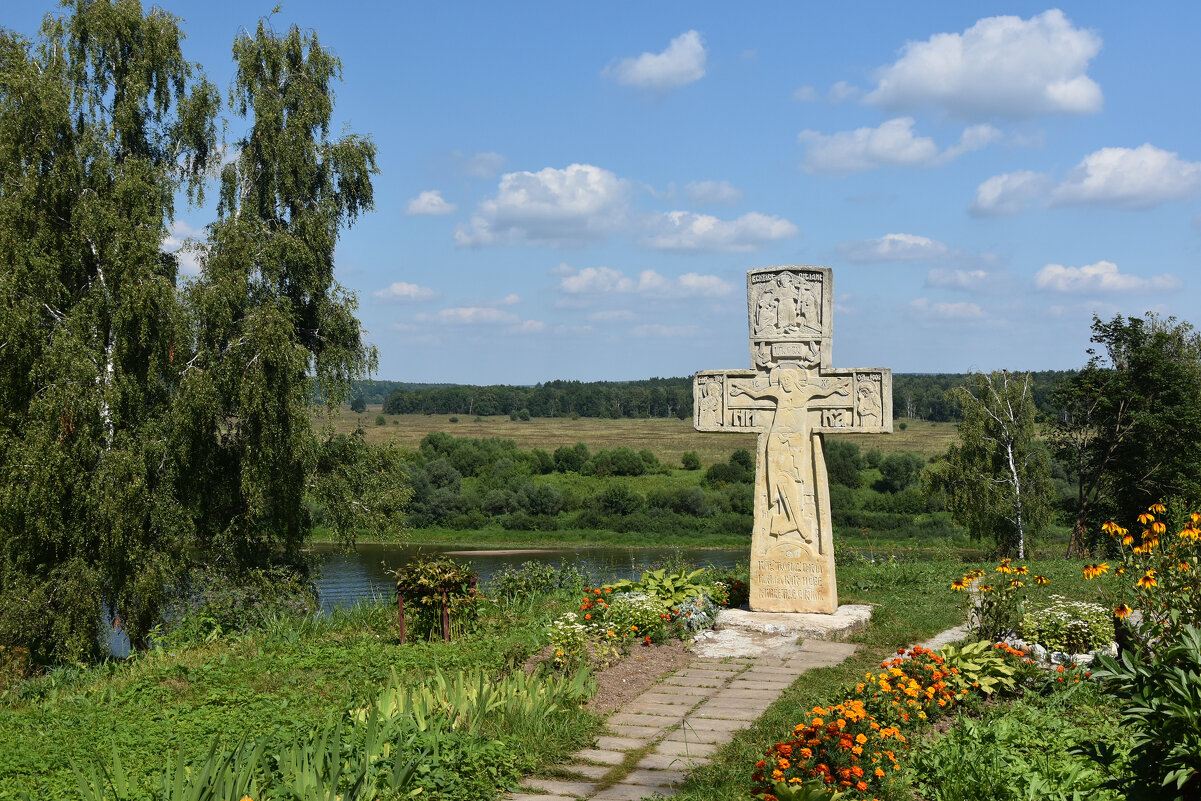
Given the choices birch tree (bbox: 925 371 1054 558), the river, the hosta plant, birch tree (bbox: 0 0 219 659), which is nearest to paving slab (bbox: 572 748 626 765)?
the hosta plant

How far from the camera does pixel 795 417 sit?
9.77 m

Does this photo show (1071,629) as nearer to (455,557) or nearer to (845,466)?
(455,557)

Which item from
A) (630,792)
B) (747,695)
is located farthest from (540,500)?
(630,792)

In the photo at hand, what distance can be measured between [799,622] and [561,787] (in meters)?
4.50

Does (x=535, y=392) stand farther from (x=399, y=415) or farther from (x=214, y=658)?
(x=214, y=658)

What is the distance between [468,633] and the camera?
9.79 meters

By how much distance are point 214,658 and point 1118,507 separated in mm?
21754

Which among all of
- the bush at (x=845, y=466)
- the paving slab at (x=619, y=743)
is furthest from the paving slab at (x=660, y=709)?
the bush at (x=845, y=466)

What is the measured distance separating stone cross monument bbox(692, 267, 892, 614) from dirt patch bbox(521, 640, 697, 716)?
156cm

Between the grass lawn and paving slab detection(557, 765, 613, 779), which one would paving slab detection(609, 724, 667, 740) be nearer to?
the grass lawn

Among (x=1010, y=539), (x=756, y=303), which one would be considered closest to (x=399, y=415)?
(x=1010, y=539)

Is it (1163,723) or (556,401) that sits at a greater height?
(556,401)

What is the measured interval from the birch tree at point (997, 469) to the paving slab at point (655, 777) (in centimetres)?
2451

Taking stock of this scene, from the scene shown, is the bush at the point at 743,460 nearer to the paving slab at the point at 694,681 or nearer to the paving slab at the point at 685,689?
the paving slab at the point at 694,681
